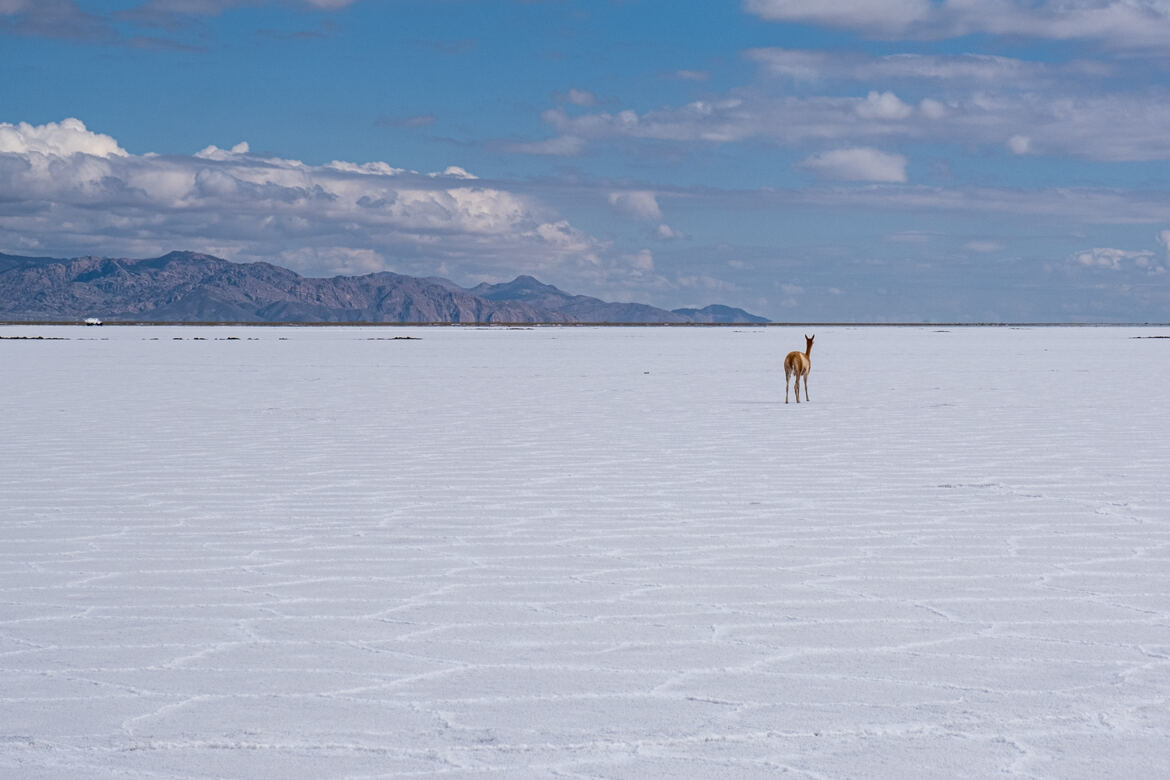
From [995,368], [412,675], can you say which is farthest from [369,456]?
[995,368]

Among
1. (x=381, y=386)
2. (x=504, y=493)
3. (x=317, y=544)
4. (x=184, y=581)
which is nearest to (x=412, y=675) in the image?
(x=184, y=581)

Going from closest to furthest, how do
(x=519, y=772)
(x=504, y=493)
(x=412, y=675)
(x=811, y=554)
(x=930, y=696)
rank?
(x=519, y=772)
(x=930, y=696)
(x=412, y=675)
(x=811, y=554)
(x=504, y=493)

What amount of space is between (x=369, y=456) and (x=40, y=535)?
4.22 meters

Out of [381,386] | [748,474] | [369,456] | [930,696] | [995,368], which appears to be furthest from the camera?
[995,368]

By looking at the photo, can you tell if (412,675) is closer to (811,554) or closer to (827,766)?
(827,766)

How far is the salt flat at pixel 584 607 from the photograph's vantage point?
3775mm

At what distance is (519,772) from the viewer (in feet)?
11.6

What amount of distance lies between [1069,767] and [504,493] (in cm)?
584

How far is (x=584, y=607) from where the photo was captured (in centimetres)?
554

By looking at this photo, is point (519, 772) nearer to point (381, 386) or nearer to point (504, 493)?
point (504, 493)

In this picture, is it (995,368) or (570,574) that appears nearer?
(570,574)

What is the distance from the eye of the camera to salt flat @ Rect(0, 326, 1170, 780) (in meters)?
3.78

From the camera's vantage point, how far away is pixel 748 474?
10.2 meters

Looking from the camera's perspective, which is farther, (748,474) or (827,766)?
(748,474)
